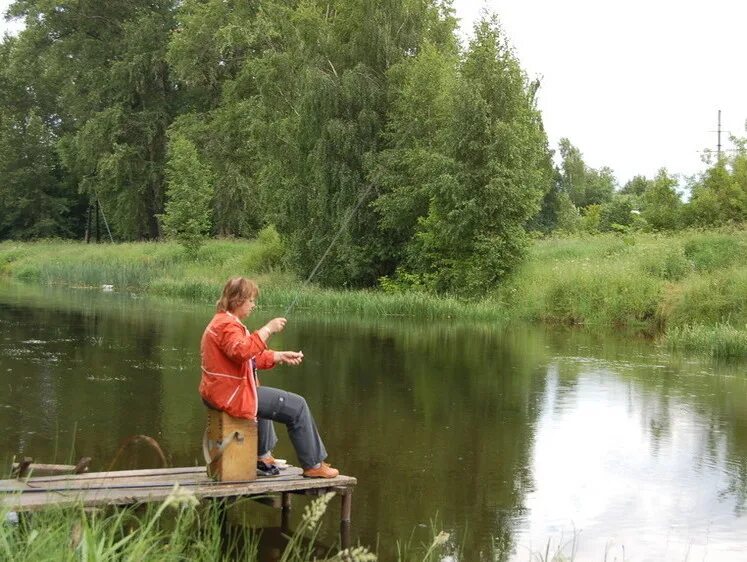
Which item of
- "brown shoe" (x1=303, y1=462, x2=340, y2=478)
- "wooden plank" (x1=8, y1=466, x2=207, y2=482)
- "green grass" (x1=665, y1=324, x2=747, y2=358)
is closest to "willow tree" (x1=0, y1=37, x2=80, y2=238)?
"green grass" (x1=665, y1=324, x2=747, y2=358)

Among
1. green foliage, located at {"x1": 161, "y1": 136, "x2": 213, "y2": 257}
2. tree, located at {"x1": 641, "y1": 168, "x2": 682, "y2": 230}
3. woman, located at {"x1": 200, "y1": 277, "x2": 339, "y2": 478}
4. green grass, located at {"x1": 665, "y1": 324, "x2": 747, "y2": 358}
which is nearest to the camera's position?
woman, located at {"x1": 200, "y1": 277, "x2": 339, "y2": 478}

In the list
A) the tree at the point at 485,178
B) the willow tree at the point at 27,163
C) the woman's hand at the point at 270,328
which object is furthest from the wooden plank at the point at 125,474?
the willow tree at the point at 27,163

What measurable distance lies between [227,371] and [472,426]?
19.5 ft

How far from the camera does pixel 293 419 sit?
724 centimetres

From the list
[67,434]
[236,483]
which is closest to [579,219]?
[67,434]

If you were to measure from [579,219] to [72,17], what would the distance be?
27.0 m

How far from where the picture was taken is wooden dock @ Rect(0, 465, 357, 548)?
596 centimetres

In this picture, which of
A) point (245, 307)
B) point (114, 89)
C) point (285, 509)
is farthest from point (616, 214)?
point (245, 307)

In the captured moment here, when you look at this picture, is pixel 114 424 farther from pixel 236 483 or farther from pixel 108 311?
pixel 108 311

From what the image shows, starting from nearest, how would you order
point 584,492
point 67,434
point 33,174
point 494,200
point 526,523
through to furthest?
1. point 526,523
2. point 584,492
3. point 67,434
4. point 494,200
5. point 33,174

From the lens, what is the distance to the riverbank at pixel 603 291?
73.3ft

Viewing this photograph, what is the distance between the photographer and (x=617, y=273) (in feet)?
86.2

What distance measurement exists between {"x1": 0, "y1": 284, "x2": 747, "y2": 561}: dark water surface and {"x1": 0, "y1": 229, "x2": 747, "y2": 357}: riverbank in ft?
7.05

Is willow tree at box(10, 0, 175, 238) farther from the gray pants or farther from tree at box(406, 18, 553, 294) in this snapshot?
the gray pants
